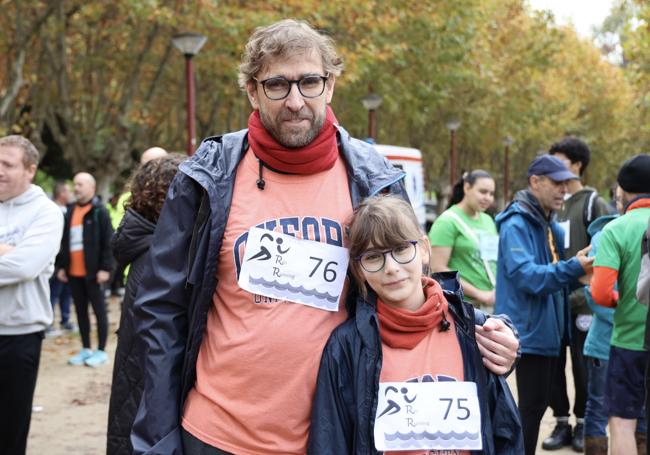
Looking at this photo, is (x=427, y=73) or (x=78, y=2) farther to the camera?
(x=427, y=73)

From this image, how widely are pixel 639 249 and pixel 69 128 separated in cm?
Result: 1402

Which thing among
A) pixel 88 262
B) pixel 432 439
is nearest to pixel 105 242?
pixel 88 262

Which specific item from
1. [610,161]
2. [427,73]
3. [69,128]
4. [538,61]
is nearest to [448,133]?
[538,61]

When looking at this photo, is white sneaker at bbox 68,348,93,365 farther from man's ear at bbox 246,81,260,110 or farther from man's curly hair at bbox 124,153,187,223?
man's ear at bbox 246,81,260,110

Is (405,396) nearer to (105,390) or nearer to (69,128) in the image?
(105,390)

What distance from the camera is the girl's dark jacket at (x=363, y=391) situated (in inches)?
99.4

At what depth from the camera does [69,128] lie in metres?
16.8

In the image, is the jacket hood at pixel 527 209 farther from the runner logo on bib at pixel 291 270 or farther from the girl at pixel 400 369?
the runner logo on bib at pixel 291 270

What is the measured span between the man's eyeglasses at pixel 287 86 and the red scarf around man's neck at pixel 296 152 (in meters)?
0.11

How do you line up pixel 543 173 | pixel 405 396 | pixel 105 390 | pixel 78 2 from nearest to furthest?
pixel 405 396, pixel 543 173, pixel 105 390, pixel 78 2

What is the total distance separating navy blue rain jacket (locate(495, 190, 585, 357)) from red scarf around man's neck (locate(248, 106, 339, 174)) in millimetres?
2468

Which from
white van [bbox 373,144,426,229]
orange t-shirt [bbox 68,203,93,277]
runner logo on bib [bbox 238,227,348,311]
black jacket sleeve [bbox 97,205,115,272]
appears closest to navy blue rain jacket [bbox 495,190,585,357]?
runner logo on bib [bbox 238,227,348,311]

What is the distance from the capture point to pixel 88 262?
934 centimetres

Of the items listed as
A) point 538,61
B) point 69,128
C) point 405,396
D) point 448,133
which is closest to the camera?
point 405,396
